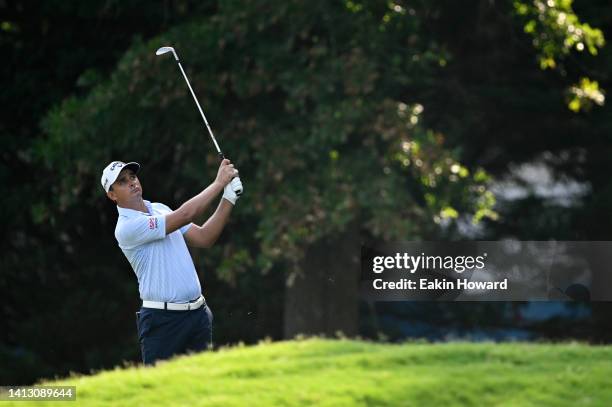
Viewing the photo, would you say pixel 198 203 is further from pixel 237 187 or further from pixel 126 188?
pixel 126 188

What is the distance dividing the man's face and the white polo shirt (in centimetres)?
9

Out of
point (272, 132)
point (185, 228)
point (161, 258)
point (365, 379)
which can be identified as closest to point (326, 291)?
point (272, 132)

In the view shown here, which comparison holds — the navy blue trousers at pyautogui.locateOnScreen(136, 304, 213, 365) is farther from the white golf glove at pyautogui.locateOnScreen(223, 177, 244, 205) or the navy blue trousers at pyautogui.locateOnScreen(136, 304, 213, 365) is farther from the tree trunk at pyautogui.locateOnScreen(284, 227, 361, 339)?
the tree trunk at pyautogui.locateOnScreen(284, 227, 361, 339)

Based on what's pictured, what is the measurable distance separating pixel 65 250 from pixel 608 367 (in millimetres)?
12705

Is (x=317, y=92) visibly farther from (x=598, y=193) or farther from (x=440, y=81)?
(x=598, y=193)

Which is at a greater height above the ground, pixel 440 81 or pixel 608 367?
pixel 440 81

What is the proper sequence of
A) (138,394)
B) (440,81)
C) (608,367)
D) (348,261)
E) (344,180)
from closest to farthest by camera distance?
(138,394)
(608,367)
(344,180)
(348,261)
(440,81)

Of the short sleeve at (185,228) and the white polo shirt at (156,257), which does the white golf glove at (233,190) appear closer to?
the white polo shirt at (156,257)

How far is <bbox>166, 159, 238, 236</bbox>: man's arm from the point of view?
7508 mm

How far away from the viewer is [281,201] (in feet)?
47.0

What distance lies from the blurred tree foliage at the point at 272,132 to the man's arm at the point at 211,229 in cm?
571

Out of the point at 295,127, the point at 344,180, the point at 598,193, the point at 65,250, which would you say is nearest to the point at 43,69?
the point at 65,250

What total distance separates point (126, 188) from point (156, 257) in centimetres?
49

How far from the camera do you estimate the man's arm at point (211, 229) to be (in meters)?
7.73
